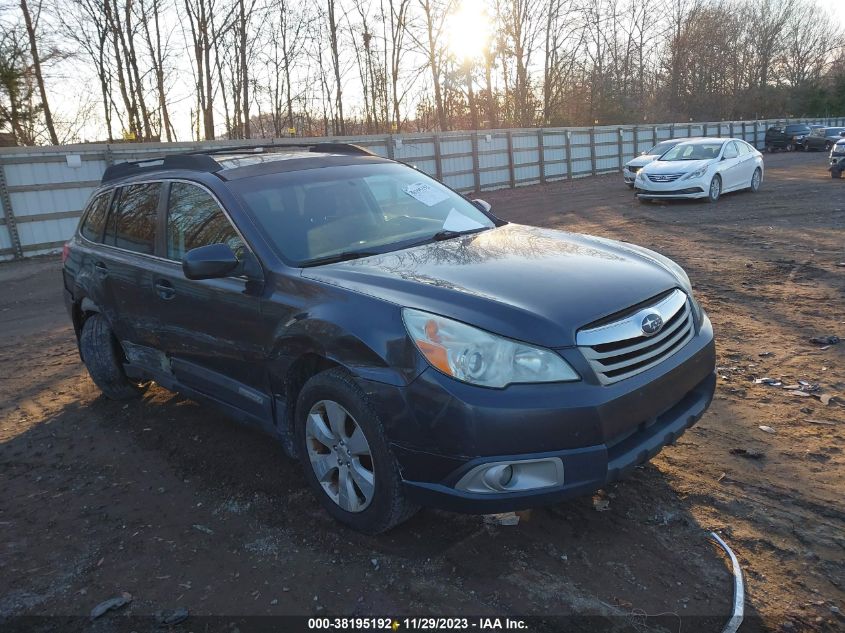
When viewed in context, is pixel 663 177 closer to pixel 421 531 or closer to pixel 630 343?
pixel 630 343

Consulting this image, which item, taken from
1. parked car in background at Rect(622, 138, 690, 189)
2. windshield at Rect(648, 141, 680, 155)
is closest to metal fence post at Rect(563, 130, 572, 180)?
parked car in background at Rect(622, 138, 690, 189)

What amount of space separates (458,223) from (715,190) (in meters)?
13.3

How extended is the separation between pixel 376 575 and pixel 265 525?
0.75 m

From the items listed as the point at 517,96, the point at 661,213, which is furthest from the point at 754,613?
the point at 517,96

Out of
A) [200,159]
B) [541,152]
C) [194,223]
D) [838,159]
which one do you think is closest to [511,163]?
[541,152]

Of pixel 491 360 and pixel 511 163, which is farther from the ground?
pixel 511 163

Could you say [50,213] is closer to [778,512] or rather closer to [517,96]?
[778,512]

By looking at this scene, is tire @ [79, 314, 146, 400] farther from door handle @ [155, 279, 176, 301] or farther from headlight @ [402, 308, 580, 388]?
headlight @ [402, 308, 580, 388]

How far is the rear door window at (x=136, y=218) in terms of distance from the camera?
4246mm

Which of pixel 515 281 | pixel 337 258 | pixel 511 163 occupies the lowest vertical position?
pixel 515 281

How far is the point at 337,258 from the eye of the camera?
11.0ft

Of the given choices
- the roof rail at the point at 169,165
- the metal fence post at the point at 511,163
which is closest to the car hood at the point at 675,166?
the metal fence post at the point at 511,163

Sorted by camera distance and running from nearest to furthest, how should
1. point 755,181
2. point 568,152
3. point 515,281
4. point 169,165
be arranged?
point 515,281 → point 169,165 → point 755,181 → point 568,152

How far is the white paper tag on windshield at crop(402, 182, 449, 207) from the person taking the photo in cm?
413
